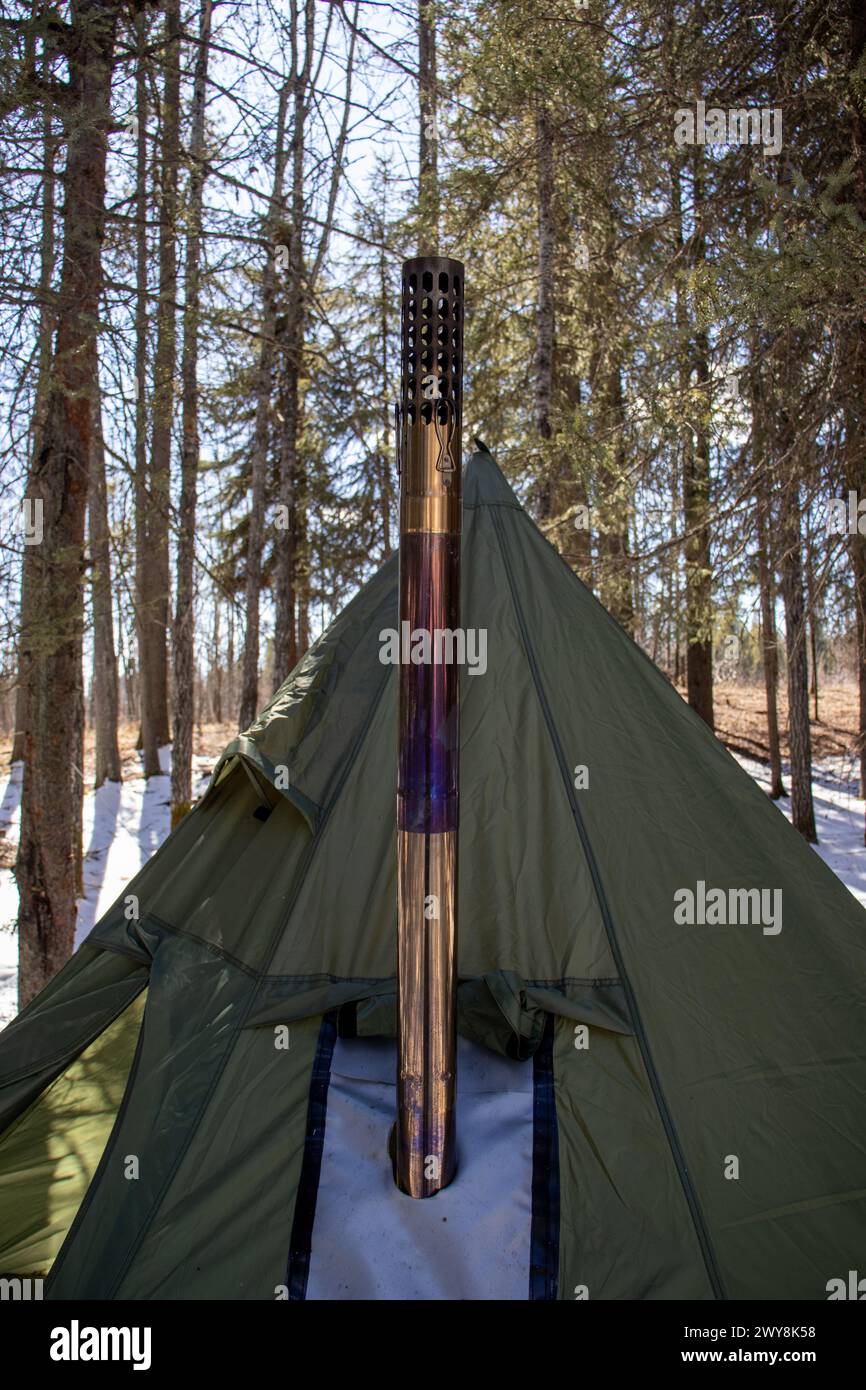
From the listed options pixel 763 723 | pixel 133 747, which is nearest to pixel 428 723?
pixel 133 747

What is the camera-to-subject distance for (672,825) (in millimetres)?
2967

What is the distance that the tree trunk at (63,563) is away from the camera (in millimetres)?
4617

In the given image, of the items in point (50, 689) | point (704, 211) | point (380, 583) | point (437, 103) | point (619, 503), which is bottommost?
point (50, 689)

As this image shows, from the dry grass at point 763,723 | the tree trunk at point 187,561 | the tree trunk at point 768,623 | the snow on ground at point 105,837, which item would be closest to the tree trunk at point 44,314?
the tree trunk at point 187,561

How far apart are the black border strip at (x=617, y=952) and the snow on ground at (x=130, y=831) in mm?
4528

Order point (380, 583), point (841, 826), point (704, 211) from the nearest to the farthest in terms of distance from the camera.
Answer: point (380, 583)
point (704, 211)
point (841, 826)

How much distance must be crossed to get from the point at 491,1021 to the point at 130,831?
9.52 m

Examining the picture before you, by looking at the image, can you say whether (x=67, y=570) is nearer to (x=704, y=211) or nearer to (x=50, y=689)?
(x=50, y=689)

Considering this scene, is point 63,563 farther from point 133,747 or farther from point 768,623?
point 133,747

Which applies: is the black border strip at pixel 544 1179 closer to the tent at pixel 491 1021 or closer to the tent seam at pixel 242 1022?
the tent at pixel 491 1021
